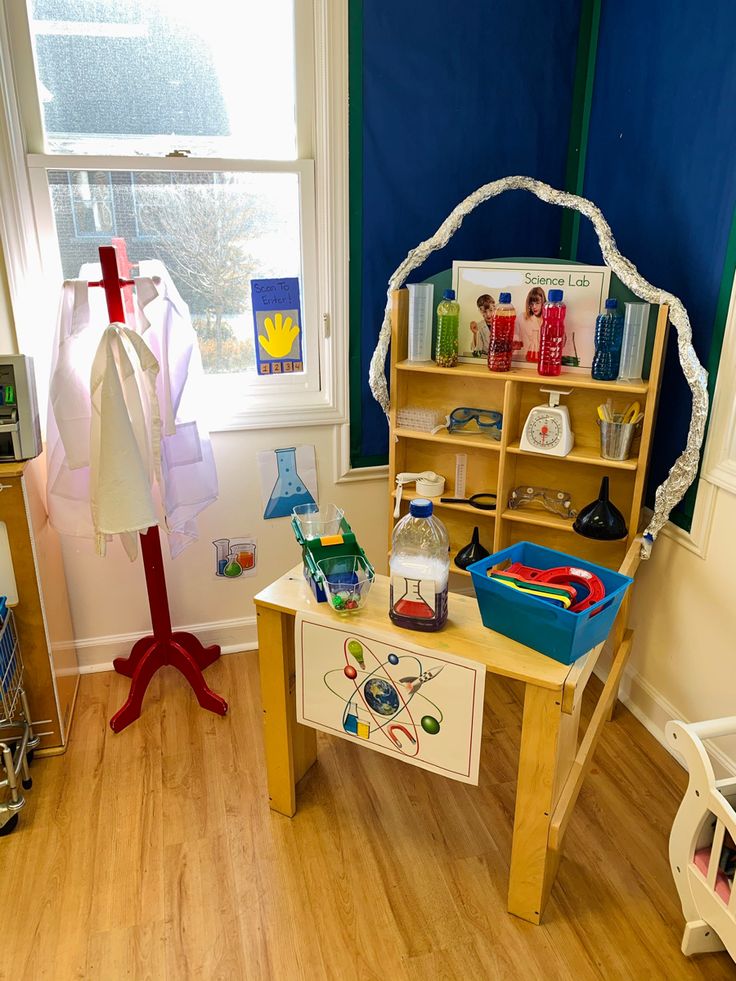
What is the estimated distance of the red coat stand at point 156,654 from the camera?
2.46 metres

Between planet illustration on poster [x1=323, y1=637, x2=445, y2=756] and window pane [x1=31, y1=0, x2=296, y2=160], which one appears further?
window pane [x1=31, y1=0, x2=296, y2=160]

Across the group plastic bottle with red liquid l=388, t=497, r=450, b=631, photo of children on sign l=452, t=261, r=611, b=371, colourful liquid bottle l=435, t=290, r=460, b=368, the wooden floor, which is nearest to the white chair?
the wooden floor

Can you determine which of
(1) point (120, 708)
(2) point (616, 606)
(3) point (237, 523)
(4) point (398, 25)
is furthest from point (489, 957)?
(4) point (398, 25)

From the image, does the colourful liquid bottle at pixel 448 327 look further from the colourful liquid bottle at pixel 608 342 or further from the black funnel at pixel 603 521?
the black funnel at pixel 603 521

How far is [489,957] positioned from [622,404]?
1534mm

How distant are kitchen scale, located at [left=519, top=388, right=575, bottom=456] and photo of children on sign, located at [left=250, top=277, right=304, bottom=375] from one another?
35.1 inches

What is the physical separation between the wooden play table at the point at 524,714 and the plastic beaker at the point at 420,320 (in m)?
0.87

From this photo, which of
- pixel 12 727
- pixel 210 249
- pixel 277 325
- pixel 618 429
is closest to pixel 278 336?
pixel 277 325

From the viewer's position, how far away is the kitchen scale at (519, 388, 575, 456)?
7.49 ft

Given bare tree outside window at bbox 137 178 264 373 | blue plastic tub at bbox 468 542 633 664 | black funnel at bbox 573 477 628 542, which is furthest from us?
bare tree outside window at bbox 137 178 264 373

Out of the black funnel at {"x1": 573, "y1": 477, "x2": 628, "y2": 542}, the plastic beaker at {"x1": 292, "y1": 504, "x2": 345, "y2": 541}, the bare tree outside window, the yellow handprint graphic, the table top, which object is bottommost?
the table top

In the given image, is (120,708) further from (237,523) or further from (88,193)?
(88,193)

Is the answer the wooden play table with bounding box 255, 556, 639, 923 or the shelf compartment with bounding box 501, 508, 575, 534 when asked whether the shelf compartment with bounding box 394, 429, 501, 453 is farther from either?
the wooden play table with bounding box 255, 556, 639, 923

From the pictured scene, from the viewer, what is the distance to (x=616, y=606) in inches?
66.2
